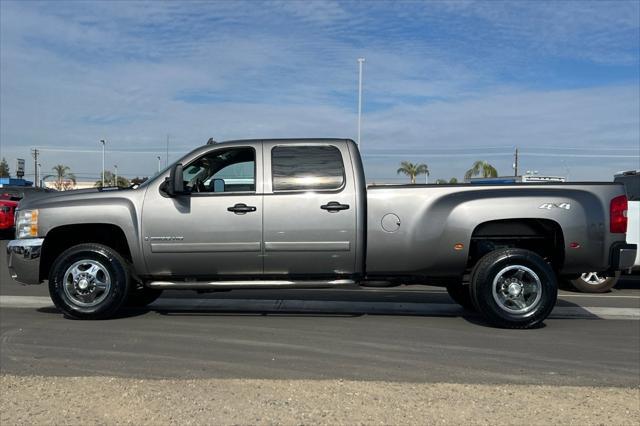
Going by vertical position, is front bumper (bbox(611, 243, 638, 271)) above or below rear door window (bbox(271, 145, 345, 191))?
below

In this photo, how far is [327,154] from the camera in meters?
6.69

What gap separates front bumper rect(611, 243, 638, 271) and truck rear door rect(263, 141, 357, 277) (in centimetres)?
283

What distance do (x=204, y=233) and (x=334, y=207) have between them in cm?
147

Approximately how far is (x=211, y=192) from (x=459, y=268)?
2925 mm

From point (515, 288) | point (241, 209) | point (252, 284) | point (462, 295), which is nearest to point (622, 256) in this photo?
point (515, 288)

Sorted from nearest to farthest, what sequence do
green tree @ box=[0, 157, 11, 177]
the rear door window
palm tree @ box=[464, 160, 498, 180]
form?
the rear door window → palm tree @ box=[464, 160, 498, 180] → green tree @ box=[0, 157, 11, 177]

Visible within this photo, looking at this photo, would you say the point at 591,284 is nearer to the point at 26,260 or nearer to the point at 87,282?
the point at 87,282

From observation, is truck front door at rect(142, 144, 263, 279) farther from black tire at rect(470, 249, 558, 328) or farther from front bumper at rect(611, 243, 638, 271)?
front bumper at rect(611, 243, 638, 271)

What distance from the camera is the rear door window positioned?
654 cm

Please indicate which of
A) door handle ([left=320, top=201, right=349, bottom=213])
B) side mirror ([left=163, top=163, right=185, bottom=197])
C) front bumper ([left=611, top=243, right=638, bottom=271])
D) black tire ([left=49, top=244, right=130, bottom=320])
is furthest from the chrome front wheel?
front bumper ([left=611, top=243, right=638, bottom=271])

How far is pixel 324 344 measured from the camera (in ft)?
18.8

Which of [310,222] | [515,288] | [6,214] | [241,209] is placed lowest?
[515,288]

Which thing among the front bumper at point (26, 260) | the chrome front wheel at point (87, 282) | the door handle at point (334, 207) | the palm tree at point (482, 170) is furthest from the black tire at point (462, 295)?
the palm tree at point (482, 170)

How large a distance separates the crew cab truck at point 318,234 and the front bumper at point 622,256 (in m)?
0.02
